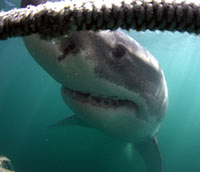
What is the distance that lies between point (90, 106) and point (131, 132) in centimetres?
104

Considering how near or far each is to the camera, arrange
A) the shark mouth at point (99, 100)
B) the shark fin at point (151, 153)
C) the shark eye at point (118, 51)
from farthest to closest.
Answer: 1. the shark fin at point (151, 153)
2. the shark mouth at point (99, 100)
3. the shark eye at point (118, 51)

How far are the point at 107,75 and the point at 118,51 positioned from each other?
271mm

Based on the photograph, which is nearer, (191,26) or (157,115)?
(191,26)

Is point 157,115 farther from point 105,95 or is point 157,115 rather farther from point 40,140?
point 40,140

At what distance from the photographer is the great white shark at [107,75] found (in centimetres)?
151

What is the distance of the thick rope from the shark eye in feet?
3.46

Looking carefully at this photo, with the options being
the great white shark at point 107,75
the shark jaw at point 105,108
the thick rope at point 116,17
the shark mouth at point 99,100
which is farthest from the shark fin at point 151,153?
the thick rope at point 116,17

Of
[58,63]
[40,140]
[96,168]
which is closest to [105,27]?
[58,63]

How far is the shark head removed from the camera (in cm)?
151

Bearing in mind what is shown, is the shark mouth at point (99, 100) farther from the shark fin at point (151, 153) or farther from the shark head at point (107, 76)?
the shark fin at point (151, 153)

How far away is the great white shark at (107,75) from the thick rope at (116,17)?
2.26 ft

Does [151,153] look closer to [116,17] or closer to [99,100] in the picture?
[99,100]

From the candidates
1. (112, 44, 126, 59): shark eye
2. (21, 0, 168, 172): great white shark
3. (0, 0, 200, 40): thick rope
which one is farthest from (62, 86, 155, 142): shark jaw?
(0, 0, 200, 40): thick rope

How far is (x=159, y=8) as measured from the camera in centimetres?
68
